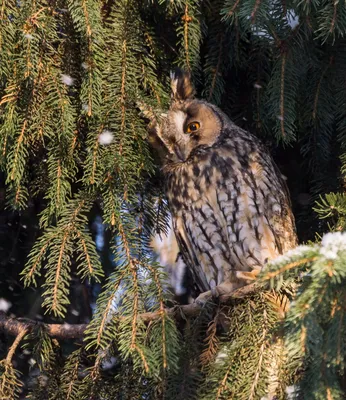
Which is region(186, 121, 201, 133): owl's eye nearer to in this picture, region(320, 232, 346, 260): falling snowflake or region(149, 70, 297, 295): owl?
region(149, 70, 297, 295): owl

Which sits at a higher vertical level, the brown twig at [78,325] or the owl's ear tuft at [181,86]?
the owl's ear tuft at [181,86]

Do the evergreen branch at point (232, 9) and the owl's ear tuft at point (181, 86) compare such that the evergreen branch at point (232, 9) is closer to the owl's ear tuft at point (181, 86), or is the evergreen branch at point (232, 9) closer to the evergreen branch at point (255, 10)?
the evergreen branch at point (255, 10)

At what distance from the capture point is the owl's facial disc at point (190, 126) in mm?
2496

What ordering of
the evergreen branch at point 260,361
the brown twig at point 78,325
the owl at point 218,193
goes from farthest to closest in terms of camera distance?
the owl at point 218,193 < the brown twig at point 78,325 < the evergreen branch at point 260,361

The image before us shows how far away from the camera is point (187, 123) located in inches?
99.7

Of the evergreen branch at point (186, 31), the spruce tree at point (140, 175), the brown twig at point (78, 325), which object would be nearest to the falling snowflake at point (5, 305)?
the spruce tree at point (140, 175)

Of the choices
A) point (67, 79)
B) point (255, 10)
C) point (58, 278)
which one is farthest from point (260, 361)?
point (67, 79)

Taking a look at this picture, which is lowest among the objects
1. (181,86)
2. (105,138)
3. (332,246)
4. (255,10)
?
(332,246)

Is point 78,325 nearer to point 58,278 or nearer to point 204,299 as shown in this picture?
point 58,278

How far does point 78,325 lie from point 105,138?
584 millimetres

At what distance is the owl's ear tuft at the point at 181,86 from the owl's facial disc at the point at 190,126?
1.2 inches

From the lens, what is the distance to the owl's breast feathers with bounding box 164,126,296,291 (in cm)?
233

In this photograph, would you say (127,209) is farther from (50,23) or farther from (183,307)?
(50,23)

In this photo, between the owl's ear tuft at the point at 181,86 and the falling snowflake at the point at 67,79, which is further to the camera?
the owl's ear tuft at the point at 181,86
